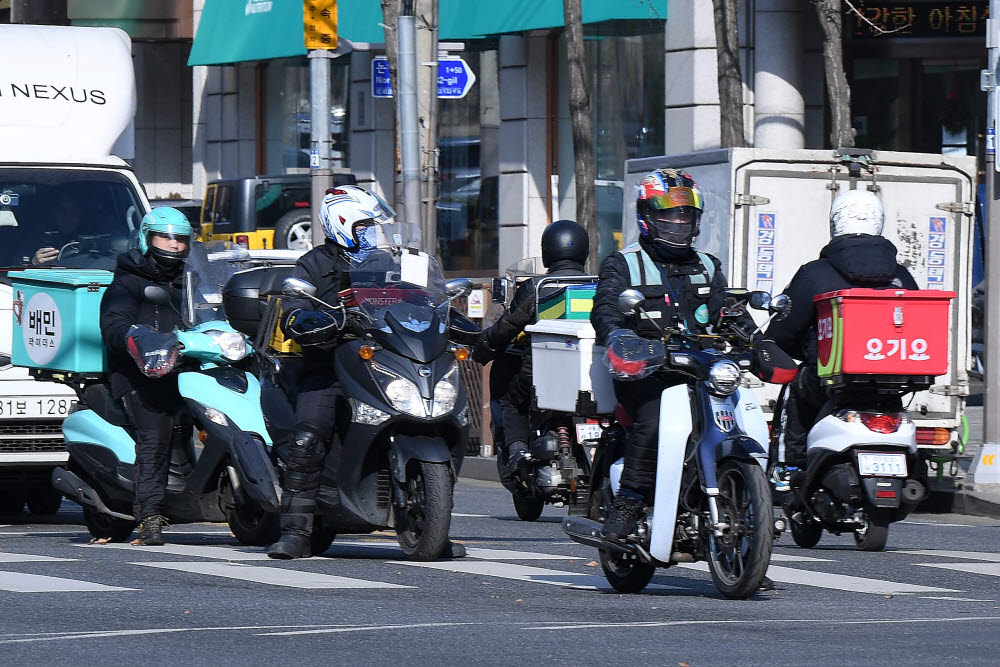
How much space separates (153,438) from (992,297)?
662 centimetres

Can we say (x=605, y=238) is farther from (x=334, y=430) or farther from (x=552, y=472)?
(x=334, y=430)

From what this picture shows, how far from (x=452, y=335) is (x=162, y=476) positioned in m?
1.97

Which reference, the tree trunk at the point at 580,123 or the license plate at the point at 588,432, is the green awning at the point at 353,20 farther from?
the license plate at the point at 588,432

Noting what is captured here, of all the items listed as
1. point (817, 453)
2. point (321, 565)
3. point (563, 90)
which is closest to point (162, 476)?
point (321, 565)

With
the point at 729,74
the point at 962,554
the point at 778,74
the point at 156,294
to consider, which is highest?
the point at 778,74

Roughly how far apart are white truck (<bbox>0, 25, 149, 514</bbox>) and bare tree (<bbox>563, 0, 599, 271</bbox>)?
22.5 ft

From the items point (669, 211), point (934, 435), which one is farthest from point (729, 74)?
point (669, 211)

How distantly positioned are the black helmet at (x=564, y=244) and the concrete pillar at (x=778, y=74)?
9890 mm

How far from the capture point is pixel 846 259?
35.5 feet

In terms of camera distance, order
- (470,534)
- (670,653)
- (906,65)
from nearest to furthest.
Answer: (670,653) → (470,534) → (906,65)

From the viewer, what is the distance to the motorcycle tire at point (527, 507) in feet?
43.4

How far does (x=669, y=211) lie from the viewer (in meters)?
8.59

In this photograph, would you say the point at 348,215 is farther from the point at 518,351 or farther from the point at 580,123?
the point at 580,123

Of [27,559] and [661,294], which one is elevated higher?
[661,294]
